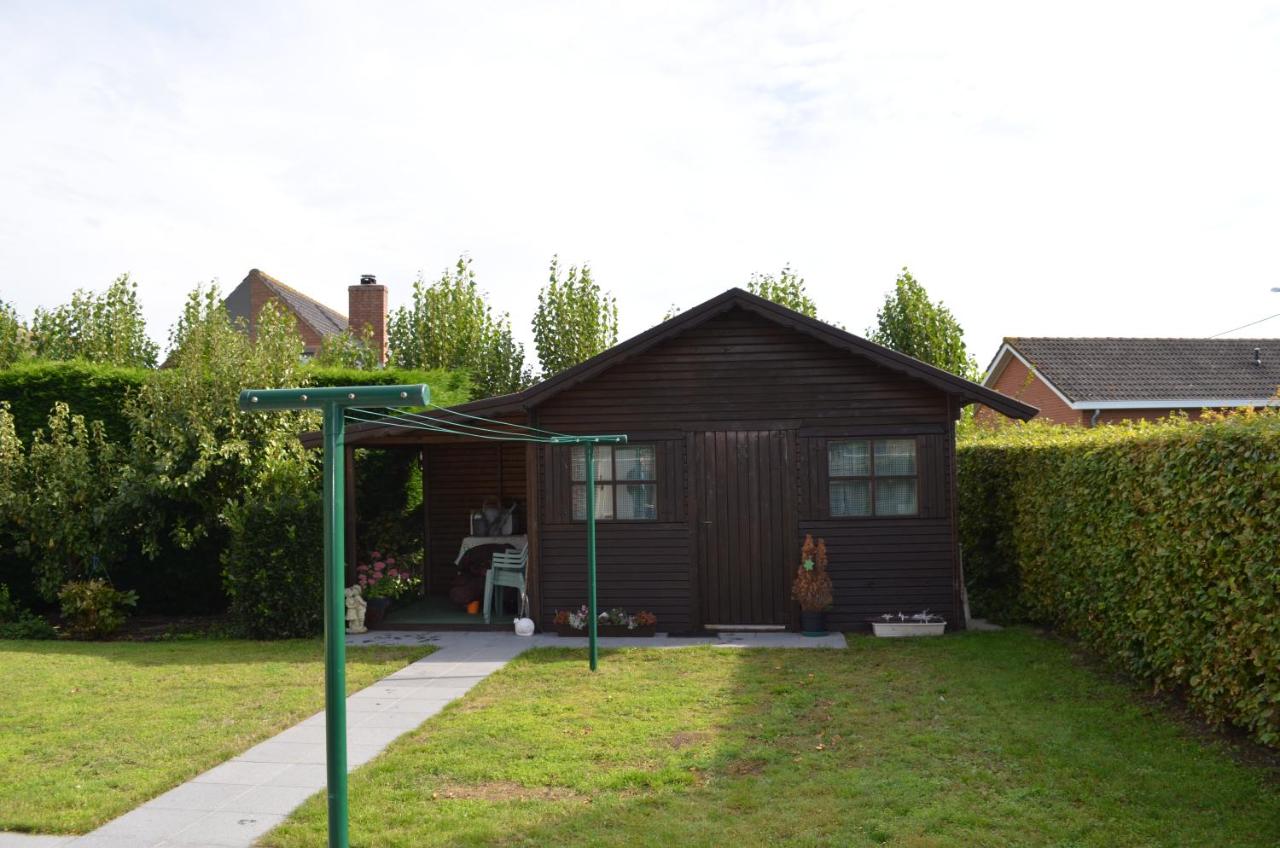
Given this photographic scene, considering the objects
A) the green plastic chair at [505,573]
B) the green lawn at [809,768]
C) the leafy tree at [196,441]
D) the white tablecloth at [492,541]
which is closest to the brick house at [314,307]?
the leafy tree at [196,441]

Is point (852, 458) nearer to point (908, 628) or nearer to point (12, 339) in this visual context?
point (908, 628)

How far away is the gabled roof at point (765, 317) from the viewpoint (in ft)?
34.0

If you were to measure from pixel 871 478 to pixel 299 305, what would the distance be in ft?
75.2

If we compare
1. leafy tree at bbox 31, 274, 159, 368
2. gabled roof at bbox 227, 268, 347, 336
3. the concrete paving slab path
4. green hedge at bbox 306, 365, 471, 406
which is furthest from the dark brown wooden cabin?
gabled roof at bbox 227, 268, 347, 336

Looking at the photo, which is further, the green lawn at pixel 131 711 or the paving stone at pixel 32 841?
the green lawn at pixel 131 711

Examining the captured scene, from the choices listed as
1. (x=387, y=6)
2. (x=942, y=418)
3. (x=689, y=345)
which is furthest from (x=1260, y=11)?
(x=387, y=6)

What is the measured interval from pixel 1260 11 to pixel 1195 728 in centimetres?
498

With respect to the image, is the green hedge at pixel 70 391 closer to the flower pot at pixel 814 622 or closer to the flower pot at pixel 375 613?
the flower pot at pixel 375 613

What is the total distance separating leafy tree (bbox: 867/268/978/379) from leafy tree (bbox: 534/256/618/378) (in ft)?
21.8

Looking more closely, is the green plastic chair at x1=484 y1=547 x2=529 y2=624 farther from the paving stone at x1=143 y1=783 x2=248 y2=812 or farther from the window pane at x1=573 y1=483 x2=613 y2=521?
the paving stone at x1=143 y1=783 x2=248 y2=812

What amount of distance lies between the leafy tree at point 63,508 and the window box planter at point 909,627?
882 cm

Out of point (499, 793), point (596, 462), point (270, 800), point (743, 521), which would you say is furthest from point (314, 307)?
point (499, 793)

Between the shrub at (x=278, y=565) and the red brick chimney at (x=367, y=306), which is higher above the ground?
the red brick chimney at (x=367, y=306)

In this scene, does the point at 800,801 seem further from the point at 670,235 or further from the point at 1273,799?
the point at 670,235
